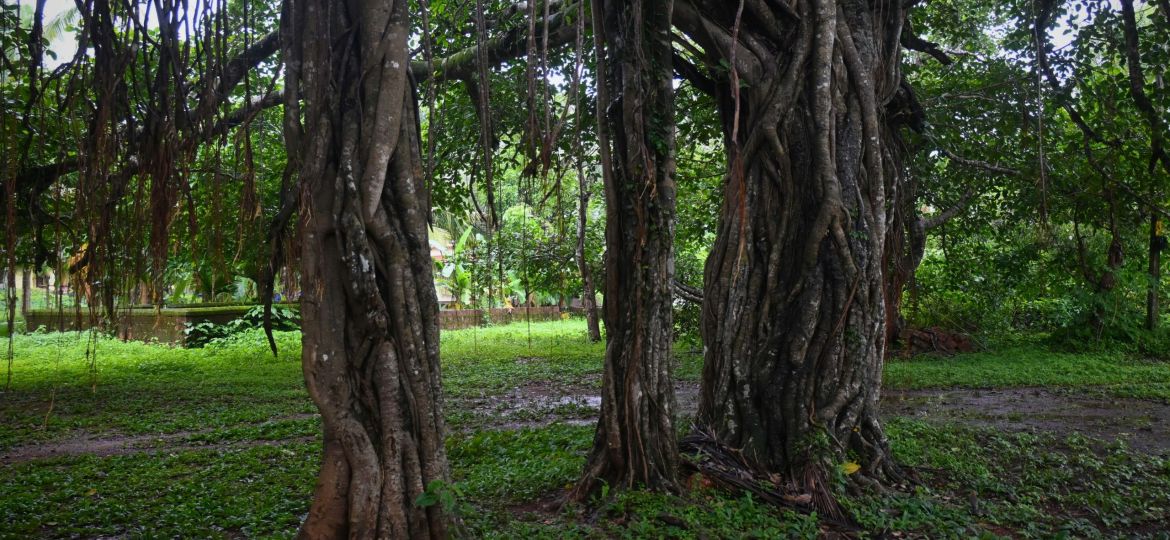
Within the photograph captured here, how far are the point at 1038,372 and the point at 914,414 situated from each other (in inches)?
157

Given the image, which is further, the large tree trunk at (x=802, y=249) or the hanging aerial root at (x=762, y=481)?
the large tree trunk at (x=802, y=249)

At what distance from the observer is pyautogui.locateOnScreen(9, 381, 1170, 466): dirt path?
7109mm

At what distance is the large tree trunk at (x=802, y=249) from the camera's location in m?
5.44

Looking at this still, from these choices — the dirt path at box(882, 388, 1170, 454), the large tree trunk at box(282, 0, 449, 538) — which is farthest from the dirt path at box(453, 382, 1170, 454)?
the large tree trunk at box(282, 0, 449, 538)

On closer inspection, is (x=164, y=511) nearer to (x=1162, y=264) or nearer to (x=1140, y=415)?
(x=1140, y=415)

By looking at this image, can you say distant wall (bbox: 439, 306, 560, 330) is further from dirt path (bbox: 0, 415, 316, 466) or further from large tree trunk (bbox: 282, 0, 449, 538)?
large tree trunk (bbox: 282, 0, 449, 538)

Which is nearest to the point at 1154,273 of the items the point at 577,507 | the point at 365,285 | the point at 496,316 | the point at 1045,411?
the point at 1045,411

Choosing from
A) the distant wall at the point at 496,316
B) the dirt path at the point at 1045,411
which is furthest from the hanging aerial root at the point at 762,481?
the distant wall at the point at 496,316

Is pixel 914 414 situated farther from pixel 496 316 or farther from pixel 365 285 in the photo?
pixel 496 316

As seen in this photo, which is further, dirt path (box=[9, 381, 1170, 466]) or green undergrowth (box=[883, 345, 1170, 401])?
green undergrowth (box=[883, 345, 1170, 401])

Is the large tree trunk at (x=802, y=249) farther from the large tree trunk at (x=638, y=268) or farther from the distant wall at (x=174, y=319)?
the distant wall at (x=174, y=319)

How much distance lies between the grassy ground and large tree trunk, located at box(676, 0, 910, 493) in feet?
2.03

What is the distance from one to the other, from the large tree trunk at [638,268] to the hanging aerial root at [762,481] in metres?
0.36

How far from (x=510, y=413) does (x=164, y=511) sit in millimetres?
4197
